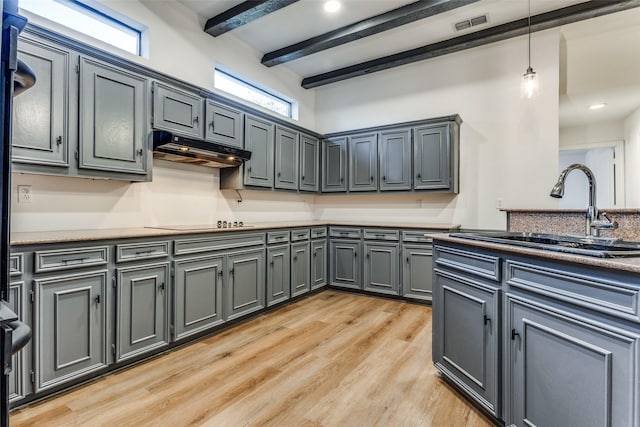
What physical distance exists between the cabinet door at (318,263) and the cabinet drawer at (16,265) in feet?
9.46

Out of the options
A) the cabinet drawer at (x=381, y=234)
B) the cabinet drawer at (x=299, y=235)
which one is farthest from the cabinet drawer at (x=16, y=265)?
the cabinet drawer at (x=381, y=234)

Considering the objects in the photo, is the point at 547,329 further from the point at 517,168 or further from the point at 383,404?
the point at 517,168

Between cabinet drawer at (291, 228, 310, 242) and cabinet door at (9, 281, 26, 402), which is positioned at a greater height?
cabinet drawer at (291, 228, 310, 242)

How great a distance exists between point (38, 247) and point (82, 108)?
1040 millimetres

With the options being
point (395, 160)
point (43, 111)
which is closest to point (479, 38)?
point (395, 160)

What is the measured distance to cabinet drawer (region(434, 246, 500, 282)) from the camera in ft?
5.55

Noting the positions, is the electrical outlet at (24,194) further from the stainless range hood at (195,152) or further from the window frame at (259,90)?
the window frame at (259,90)

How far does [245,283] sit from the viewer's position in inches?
128

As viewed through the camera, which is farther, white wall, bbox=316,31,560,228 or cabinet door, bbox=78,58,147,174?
white wall, bbox=316,31,560,228

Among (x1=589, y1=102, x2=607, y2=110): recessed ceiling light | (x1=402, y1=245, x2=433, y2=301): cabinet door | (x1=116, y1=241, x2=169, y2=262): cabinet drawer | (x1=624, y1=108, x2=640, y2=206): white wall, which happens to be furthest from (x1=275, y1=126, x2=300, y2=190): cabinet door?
(x1=624, y1=108, x2=640, y2=206): white wall

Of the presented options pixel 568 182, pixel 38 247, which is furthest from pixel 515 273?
pixel 568 182

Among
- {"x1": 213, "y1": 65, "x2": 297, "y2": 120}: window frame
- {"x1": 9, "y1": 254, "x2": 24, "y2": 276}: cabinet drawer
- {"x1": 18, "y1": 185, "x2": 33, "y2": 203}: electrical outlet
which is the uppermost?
{"x1": 213, "y1": 65, "x2": 297, "y2": 120}: window frame

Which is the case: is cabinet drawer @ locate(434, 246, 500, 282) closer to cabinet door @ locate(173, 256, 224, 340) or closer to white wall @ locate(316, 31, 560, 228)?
cabinet door @ locate(173, 256, 224, 340)

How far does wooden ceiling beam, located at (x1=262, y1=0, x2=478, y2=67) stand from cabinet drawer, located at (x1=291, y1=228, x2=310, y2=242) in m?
2.25
